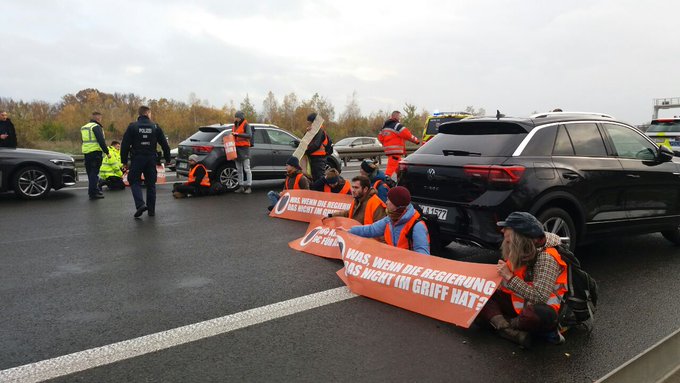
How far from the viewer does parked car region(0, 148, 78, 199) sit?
398 inches

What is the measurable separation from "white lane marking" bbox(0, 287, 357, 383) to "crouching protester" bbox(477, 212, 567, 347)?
1.50 metres

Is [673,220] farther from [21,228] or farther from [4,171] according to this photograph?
[4,171]

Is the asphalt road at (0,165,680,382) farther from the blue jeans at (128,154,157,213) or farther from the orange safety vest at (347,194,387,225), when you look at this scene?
the blue jeans at (128,154,157,213)

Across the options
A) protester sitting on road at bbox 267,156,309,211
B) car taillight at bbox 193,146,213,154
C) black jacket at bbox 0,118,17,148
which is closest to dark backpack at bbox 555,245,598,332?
protester sitting on road at bbox 267,156,309,211

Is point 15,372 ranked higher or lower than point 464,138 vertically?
lower

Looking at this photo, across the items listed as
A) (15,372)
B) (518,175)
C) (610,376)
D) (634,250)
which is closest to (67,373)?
(15,372)

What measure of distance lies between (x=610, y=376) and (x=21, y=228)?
810 cm

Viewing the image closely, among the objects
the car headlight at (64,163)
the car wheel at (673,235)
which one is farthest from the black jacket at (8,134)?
the car wheel at (673,235)

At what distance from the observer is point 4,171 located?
10.0 meters

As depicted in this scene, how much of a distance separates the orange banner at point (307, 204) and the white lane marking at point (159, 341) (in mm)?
3224

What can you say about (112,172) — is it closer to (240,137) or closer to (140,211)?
(240,137)

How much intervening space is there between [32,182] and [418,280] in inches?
379

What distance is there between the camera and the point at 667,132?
46.9 ft

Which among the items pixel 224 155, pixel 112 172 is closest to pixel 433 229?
pixel 224 155
